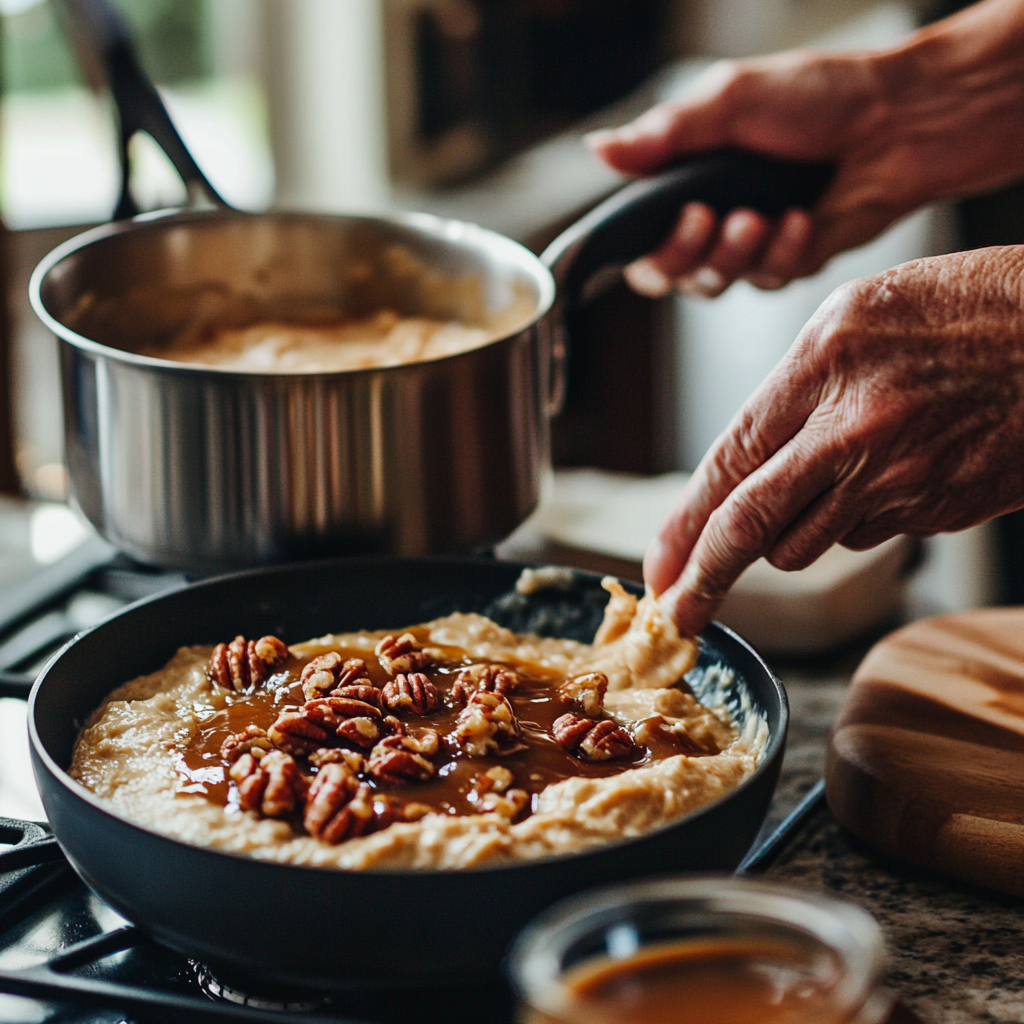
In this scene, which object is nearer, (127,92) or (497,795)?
(497,795)

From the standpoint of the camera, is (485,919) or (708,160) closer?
(485,919)

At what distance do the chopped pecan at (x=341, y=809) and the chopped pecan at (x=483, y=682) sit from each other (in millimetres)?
158

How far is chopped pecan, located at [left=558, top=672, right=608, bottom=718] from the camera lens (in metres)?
0.94

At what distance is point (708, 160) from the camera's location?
153 cm

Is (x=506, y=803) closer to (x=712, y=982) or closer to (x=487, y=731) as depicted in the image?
(x=487, y=731)

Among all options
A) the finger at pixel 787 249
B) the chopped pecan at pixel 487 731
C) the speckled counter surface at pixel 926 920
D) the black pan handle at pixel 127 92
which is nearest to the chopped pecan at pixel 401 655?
the chopped pecan at pixel 487 731

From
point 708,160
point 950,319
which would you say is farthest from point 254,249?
point 950,319

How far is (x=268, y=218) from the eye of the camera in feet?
4.83

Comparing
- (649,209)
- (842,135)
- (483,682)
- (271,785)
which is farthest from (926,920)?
(842,135)

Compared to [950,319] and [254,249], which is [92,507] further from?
[950,319]

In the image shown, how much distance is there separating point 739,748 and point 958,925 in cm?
19

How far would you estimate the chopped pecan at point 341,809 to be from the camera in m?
0.77

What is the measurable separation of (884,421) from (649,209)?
2.06 feet

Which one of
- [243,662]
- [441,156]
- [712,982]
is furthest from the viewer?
[441,156]
